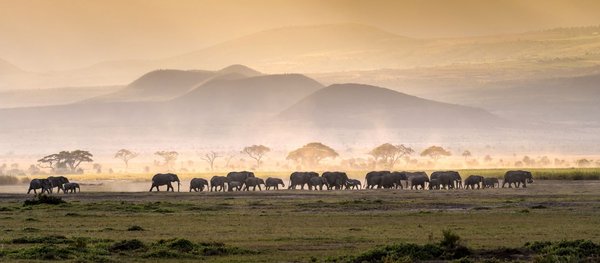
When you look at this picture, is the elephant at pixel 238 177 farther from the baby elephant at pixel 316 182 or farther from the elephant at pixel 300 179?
the baby elephant at pixel 316 182

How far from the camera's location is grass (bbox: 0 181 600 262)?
33625 mm

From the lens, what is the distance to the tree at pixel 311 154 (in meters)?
171

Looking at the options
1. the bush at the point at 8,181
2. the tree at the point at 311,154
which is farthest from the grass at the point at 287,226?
the tree at the point at 311,154

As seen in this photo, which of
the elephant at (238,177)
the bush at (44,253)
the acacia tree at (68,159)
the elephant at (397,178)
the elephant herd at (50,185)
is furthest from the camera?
the acacia tree at (68,159)

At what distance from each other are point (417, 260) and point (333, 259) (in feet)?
6.74

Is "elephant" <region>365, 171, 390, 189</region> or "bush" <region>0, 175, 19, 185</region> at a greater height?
"bush" <region>0, 175, 19, 185</region>

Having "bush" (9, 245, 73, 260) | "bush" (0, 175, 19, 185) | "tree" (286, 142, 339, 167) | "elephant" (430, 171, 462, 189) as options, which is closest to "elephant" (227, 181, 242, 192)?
"elephant" (430, 171, 462, 189)

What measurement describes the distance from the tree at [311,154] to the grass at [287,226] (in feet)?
329

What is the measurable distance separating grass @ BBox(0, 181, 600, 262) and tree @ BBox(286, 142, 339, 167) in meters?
100

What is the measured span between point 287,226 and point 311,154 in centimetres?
12852

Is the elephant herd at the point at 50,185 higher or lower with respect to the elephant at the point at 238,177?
lower

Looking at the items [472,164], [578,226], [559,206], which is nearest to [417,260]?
[578,226]

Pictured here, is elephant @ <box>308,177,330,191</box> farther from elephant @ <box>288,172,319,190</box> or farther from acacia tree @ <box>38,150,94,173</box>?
acacia tree @ <box>38,150,94,173</box>

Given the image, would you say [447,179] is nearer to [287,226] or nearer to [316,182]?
[316,182]
